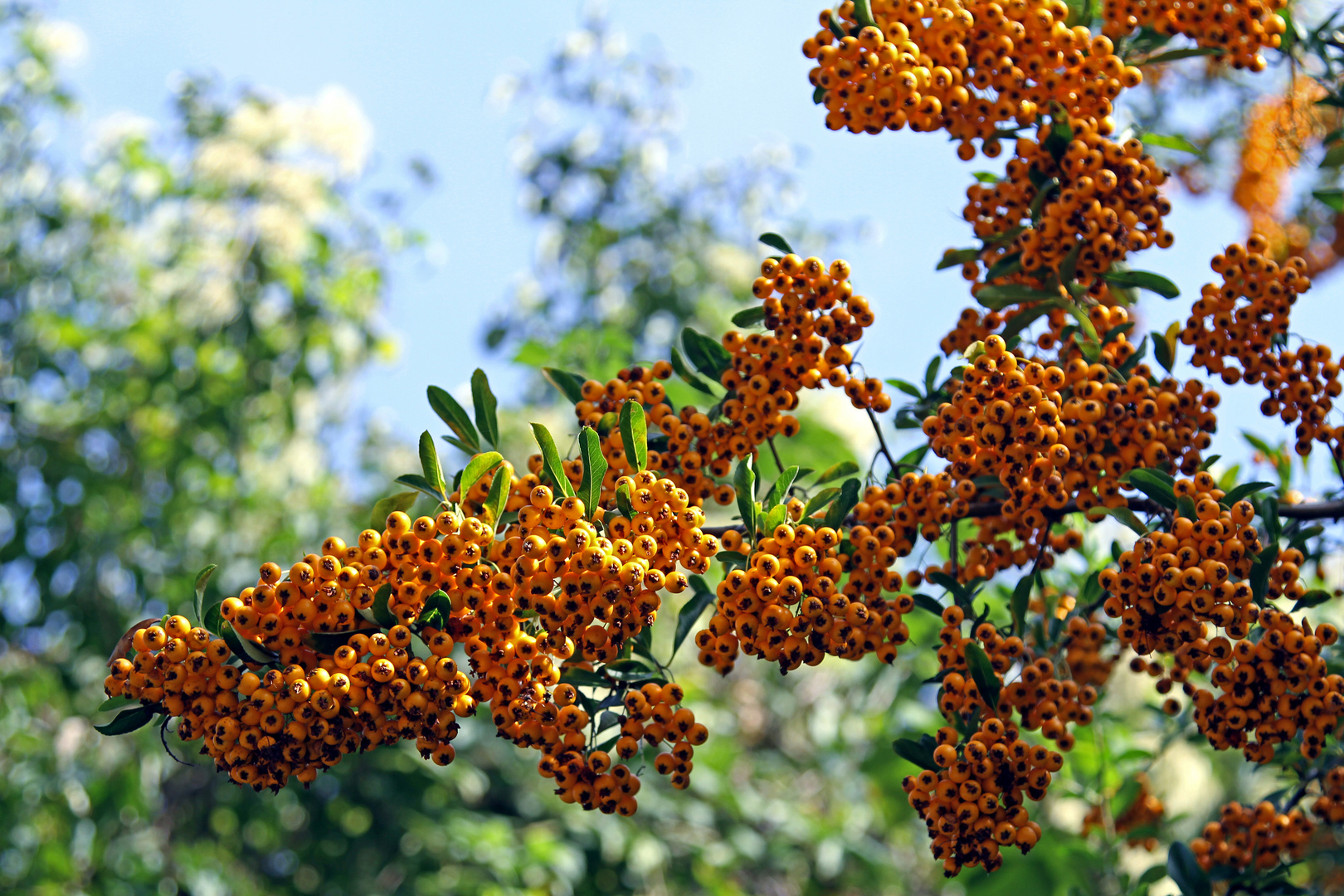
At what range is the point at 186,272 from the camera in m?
7.43

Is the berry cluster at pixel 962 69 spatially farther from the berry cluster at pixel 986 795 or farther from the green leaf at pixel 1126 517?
the berry cluster at pixel 986 795

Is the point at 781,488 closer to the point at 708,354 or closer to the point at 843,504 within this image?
the point at 843,504

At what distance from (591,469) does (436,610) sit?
43cm

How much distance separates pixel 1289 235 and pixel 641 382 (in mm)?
7271

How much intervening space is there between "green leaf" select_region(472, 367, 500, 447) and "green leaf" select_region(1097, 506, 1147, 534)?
1427 millimetres

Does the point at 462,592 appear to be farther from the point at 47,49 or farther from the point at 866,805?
the point at 47,49

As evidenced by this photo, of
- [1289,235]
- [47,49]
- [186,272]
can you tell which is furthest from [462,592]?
[1289,235]

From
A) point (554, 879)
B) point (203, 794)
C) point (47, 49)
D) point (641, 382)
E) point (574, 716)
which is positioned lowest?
point (203, 794)

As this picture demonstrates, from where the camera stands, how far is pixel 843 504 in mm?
2434

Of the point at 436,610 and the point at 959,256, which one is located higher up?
the point at 959,256

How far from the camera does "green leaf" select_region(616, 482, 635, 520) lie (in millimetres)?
2156

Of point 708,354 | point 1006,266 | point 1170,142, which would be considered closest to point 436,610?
point 708,354

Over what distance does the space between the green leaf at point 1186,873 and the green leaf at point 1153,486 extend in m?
0.89

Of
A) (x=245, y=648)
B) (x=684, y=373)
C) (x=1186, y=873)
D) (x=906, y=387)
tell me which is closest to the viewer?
(x=245, y=648)
